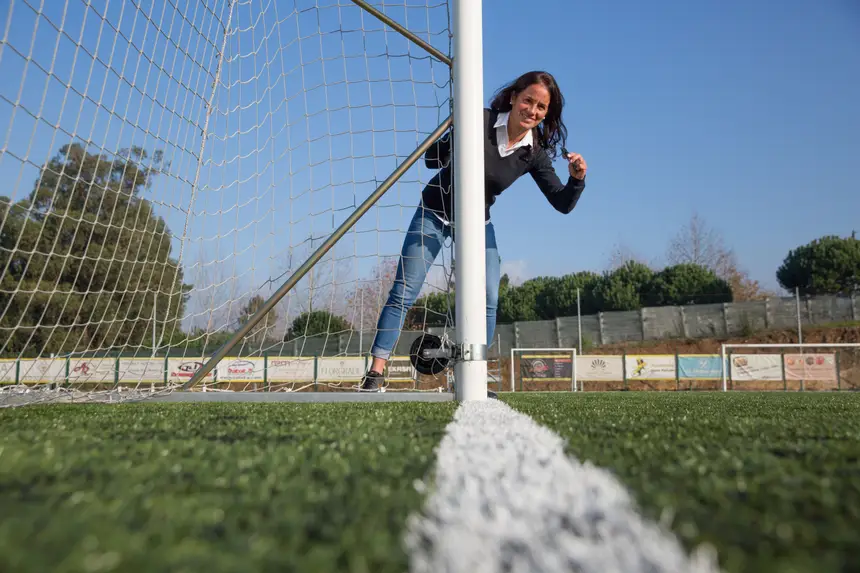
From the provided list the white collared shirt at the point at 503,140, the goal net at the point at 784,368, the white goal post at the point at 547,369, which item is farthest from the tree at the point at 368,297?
the goal net at the point at 784,368

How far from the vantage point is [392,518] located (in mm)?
714

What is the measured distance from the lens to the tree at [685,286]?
109 ft

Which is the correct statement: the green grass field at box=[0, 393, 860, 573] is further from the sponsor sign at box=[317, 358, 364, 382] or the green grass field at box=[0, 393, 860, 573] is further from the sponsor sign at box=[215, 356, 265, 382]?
the sponsor sign at box=[317, 358, 364, 382]

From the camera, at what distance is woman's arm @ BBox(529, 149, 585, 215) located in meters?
3.80

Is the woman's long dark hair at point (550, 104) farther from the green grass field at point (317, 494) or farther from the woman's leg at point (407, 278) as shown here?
the green grass field at point (317, 494)

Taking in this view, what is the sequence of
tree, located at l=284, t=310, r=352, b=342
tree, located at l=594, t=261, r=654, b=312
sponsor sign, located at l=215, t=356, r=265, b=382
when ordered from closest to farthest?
1. tree, located at l=284, t=310, r=352, b=342
2. sponsor sign, located at l=215, t=356, r=265, b=382
3. tree, located at l=594, t=261, r=654, b=312

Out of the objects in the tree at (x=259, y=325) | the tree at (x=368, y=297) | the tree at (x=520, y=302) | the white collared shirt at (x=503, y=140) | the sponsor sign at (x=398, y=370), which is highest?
the tree at (x=520, y=302)

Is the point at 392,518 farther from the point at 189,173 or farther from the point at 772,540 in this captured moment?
the point at 189,173

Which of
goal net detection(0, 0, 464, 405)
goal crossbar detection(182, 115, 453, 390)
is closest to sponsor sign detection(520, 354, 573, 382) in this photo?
goal net detection(0, 0, 464, 405)

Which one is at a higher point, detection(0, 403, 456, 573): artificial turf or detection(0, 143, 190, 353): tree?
detection(0, 143, 190, 353): tree

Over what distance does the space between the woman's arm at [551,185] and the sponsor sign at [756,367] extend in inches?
637

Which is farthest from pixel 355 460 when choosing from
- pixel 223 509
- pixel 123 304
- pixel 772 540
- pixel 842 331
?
pixel 842 331

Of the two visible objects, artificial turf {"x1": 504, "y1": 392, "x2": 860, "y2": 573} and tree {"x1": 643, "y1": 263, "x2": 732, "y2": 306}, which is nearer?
artificial turf {"x1": 504, "y1": 392, "x2": 860, "y2": 573}

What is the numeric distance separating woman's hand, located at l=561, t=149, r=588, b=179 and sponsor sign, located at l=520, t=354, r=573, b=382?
15584mm
